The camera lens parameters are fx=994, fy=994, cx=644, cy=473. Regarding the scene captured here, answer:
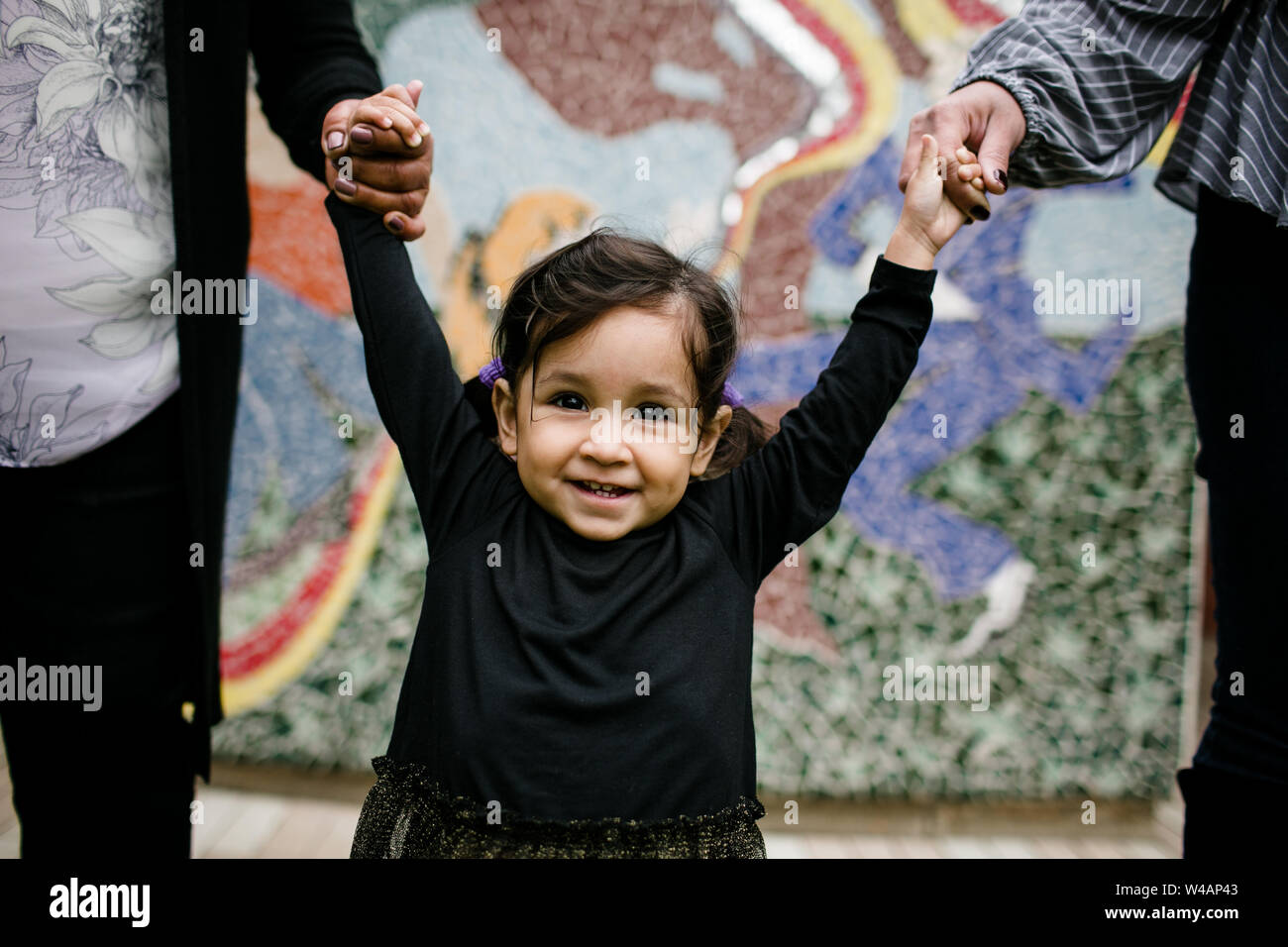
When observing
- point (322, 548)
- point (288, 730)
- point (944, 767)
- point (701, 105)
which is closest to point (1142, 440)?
point (944, 767)

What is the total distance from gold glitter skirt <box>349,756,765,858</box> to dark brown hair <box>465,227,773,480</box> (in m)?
0.42

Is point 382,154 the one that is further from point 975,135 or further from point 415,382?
point 975,135

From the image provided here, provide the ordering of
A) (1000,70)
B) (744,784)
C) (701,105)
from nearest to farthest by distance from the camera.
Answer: (744,784)
(1000,70)
(701,105)

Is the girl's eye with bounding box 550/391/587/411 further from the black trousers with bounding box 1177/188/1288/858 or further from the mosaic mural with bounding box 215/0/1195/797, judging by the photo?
the mosaic mural with bounding box 215/0/1195/797

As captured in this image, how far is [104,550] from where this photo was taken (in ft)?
3.99

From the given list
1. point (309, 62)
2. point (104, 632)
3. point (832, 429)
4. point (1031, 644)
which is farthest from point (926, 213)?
point (1031, 644)

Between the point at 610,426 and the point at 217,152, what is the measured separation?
631mm

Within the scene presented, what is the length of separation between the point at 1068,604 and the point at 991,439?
0.45 metres

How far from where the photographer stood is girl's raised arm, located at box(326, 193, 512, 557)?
1.13 metres

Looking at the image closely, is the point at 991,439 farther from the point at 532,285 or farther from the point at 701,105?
the point at 532,285

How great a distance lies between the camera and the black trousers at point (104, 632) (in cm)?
120

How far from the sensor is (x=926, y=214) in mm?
1134

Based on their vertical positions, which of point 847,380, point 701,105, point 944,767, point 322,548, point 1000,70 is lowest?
point 944,767

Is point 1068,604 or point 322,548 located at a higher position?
point 322,548
